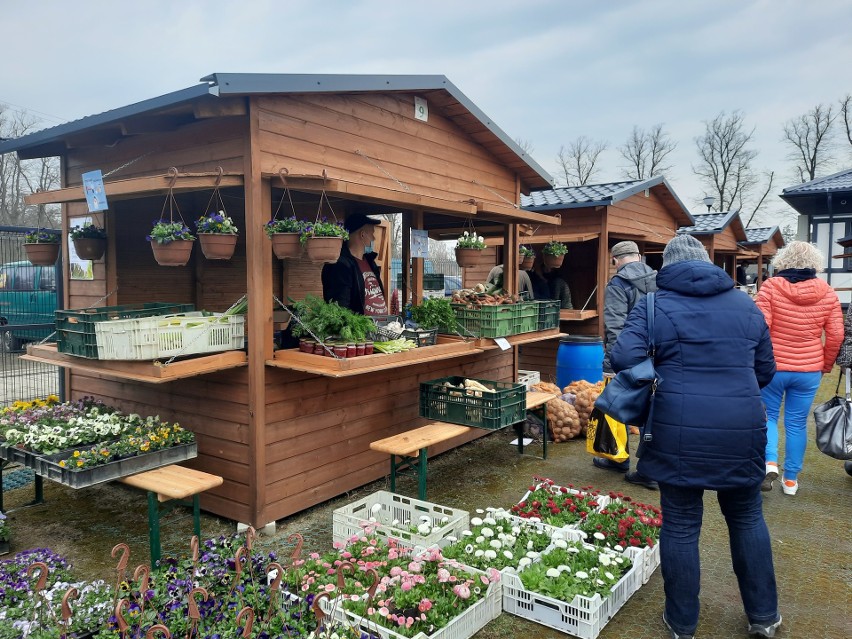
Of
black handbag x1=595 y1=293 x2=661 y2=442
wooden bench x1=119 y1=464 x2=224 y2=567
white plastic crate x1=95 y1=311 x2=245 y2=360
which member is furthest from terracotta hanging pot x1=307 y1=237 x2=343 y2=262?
black handbag x1=595 y1=293 x2=661 y2=442

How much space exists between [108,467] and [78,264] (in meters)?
2.72

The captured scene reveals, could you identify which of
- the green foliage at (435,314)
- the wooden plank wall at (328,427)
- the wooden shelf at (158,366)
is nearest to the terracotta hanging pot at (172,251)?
the wooden shelf at (158,366)

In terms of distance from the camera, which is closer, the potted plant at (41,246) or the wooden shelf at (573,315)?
the potted plant at (41,246)

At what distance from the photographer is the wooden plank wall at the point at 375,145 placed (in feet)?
15.5

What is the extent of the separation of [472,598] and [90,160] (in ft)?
16.8

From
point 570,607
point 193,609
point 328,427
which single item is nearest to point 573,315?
point 328,427

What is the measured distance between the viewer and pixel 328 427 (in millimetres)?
5348

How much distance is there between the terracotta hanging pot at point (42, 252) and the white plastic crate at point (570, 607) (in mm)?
4833

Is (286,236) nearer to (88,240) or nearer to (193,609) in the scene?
(88,240)

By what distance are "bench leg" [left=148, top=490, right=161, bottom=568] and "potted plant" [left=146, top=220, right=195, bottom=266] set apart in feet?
5.20

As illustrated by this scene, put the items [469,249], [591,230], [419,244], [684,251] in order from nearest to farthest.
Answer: [684,251] < [419,244] < [469,249] < [591,230]

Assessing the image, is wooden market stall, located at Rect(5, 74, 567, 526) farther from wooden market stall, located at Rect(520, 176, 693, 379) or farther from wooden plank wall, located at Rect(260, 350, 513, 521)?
wooden market stall, located at Rect(520, 176, 693, 379)

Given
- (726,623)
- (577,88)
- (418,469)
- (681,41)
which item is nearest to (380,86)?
(418,469)

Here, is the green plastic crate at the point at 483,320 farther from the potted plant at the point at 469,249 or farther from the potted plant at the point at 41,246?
the potted plant at the point at 41,246
